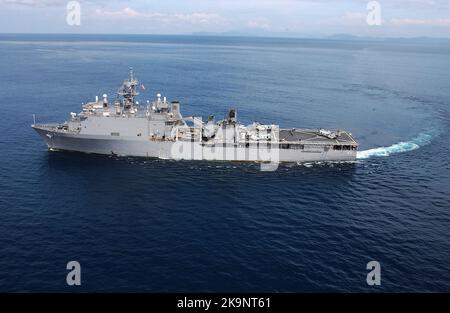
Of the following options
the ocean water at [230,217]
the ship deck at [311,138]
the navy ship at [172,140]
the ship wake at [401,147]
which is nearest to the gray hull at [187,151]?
the navy ship at [172,140]

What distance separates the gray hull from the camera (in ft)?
235

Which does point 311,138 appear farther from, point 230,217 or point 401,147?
point 230,217

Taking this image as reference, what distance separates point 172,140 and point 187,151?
3301 mm

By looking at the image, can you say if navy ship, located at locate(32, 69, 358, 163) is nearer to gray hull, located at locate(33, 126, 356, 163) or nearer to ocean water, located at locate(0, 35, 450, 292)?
gray hull, located at locate(33, 126, 356, 163)

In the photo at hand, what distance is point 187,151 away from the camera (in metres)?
71.8

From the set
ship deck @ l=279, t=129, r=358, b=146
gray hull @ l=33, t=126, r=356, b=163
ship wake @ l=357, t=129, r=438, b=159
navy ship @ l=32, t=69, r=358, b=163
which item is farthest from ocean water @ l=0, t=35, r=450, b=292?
ship deck @ l=279, t=129, r=358, b=146

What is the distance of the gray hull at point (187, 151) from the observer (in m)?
71.6

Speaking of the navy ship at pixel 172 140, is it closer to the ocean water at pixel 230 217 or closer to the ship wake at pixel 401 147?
the ocean water at pixel 230 217

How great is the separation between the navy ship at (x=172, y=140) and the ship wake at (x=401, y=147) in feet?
16.2

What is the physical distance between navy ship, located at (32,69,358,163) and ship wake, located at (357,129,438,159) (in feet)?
16.2

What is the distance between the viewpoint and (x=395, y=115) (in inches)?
4136
